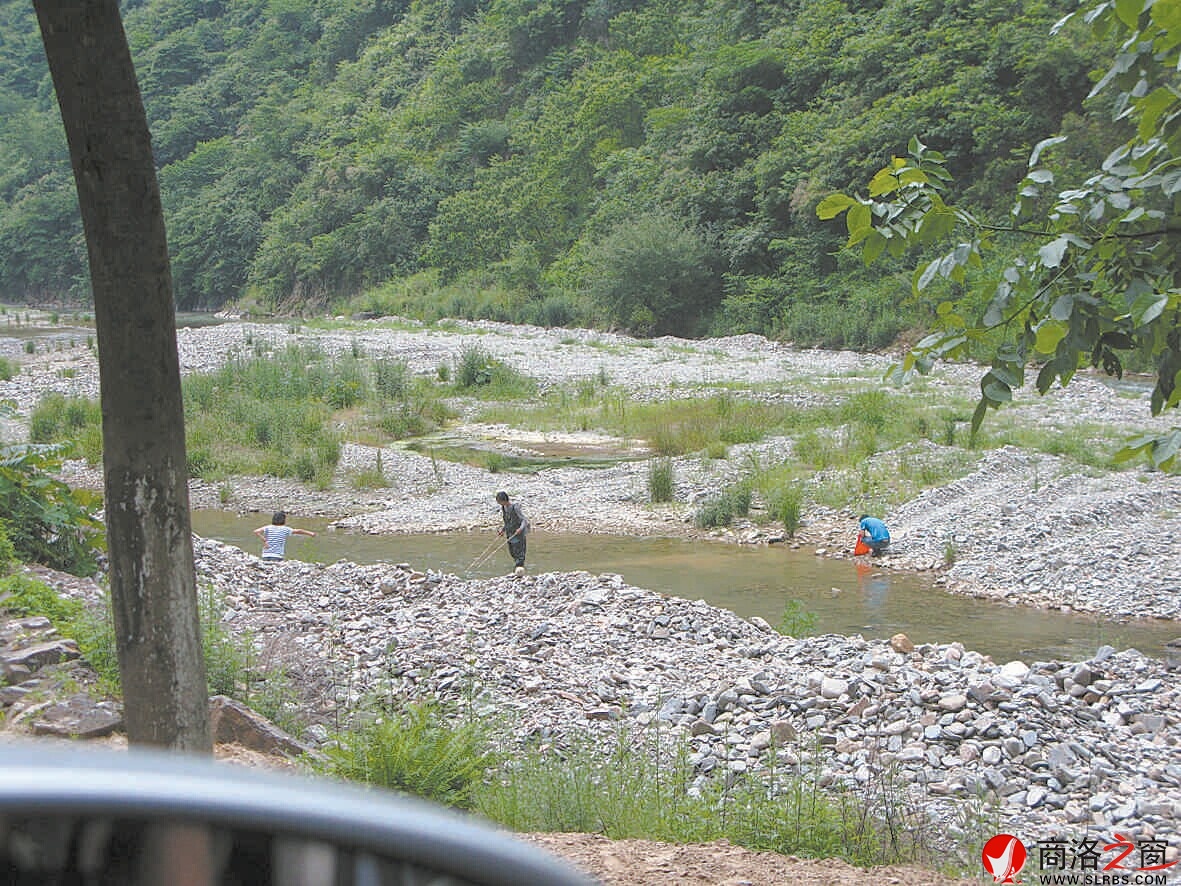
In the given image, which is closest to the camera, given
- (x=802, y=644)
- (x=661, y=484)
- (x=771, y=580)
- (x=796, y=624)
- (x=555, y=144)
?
(x=802, y=644)

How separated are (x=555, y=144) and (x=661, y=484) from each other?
43.9 meters

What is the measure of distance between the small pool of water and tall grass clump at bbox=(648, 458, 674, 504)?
1744 mm

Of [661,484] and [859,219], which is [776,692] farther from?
[661,484]

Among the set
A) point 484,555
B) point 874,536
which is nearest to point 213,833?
point 484,555

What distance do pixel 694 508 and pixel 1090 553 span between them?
5660 millimetres

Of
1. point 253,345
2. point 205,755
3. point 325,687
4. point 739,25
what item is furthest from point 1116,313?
point 739,25

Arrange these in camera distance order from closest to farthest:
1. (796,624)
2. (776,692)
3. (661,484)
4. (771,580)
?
(776,692) → (796,624) → (771,580) → (661,484)

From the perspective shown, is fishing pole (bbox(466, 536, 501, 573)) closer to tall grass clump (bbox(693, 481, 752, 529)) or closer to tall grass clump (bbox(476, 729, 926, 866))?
tall grass clump (bbox(693, 481, 752, 529))

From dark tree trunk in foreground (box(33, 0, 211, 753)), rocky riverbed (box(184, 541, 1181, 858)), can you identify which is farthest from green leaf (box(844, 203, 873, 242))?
rocky riverbed (box(184, 541, 1181, 858))

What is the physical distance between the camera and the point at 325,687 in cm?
802

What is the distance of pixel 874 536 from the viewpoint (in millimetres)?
14711

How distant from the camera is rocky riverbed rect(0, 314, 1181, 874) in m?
6.77

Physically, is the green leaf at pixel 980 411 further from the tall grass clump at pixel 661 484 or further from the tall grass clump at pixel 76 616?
the tall grass clump at pixel 661 484

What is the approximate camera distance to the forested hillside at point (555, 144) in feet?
124
